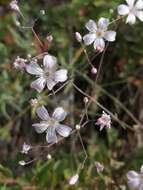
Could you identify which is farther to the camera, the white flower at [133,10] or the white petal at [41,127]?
the white flower at [133,10]

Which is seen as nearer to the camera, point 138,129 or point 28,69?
point 28,69

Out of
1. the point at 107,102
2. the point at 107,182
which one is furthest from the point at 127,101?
the point at 107,182

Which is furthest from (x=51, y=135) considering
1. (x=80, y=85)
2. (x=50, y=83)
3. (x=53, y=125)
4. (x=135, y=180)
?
(x=80, y=85)

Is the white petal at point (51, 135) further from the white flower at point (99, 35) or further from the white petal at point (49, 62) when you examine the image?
the white flower at point (99, 35)

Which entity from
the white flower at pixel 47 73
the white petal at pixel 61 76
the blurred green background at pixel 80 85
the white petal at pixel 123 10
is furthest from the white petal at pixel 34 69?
the blurred green background at pixel 80 85

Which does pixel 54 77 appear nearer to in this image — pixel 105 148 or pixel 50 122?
pixel 50 122

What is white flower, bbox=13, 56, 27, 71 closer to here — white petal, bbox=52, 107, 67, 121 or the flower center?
white petal, bbox=52, 107, 67, 121

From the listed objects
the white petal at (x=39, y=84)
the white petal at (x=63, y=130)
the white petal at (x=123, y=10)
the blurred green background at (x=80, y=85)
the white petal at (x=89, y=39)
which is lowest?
the blurred green background at (x=80, y=85)
